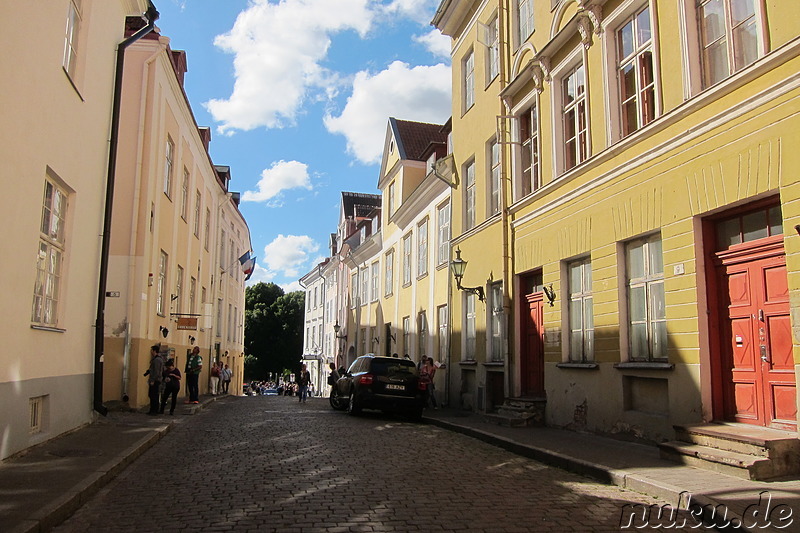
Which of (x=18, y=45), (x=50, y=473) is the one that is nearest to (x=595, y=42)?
(x=18, y=45)

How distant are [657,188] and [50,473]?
8986 mm

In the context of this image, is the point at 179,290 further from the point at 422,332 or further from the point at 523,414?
the point at 523,414

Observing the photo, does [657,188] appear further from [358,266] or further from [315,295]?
[315,295]

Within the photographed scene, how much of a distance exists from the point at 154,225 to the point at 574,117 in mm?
10899

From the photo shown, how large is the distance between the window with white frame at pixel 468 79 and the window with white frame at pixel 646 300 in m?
9.70

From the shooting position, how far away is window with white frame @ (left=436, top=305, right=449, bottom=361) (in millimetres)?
21844

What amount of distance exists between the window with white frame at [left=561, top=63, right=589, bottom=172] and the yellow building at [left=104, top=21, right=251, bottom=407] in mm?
9715

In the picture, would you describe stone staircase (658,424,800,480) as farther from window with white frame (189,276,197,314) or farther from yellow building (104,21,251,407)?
window with white frame (189,276,197,314)

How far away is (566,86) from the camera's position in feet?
46.0

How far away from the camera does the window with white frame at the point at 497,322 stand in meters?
16.8

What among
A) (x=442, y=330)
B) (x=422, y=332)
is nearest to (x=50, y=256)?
(x=442, y=330)

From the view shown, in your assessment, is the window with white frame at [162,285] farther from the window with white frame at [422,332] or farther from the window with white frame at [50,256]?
the window with white frame at [422,332]
